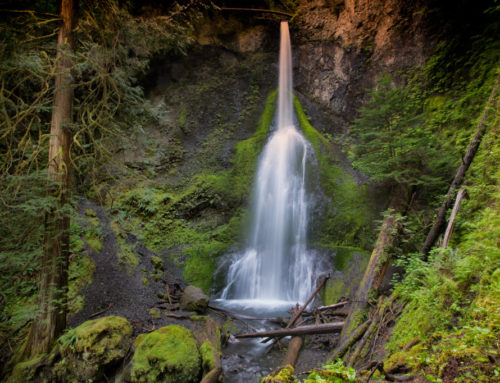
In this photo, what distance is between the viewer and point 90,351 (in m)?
4.06

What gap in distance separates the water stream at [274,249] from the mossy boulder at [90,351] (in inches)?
84.7

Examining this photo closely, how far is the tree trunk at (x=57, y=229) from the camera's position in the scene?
4129mm

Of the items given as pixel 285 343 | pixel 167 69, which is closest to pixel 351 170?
pixel 285 343

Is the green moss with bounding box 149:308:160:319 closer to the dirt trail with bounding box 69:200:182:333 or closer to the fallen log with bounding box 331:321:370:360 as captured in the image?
the dirt trail with bounding box 69:200:182:333

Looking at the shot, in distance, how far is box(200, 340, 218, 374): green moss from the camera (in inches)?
171

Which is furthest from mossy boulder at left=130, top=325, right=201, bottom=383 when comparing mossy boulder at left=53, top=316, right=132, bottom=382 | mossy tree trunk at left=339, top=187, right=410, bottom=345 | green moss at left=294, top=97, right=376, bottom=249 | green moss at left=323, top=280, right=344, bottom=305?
green moss at left=294, top=97, right=376, bottom=249

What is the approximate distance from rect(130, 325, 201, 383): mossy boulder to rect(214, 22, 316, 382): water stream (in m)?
1.23

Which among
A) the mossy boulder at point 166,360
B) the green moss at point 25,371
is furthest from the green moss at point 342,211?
the green moss at point 25,371

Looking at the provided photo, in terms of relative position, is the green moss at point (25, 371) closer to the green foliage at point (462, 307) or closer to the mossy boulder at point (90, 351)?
the mossy boulder at point (90, 351)

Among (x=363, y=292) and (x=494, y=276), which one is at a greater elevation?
(x=494, y=276)

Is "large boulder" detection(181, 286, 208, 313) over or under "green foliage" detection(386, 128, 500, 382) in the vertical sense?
under

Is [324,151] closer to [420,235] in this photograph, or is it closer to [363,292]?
[420,235]

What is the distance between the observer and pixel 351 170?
10844mm

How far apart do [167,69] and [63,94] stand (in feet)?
46.2
